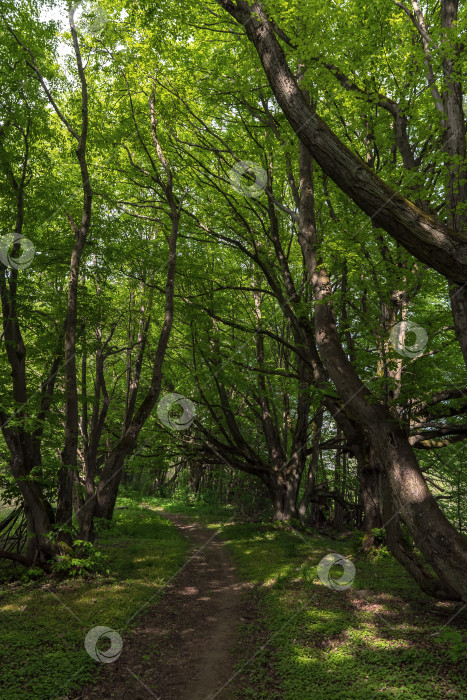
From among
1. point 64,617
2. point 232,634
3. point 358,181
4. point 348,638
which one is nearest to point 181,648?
point 232,634

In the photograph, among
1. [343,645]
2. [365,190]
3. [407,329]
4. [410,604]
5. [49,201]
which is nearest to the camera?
[365,190]

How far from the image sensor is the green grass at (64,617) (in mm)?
4539

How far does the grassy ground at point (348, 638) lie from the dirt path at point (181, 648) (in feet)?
1.19

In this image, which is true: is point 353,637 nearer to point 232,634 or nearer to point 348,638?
point 348,638

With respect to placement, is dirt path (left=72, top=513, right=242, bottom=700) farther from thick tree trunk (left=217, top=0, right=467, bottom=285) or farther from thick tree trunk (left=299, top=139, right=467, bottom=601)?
thick tree trunk (left=217, top=0, right=467, bottom=285)

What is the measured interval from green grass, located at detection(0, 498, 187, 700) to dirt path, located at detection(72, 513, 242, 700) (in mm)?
253

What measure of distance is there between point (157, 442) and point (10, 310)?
30.6ft

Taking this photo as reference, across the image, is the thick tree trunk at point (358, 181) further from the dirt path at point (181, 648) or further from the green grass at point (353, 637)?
the dirt path at point (181, 648)

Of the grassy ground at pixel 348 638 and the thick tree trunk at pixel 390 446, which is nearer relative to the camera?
the grassy ground at pixel 348 638

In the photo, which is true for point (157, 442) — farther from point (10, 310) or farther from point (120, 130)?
point (120, 130)

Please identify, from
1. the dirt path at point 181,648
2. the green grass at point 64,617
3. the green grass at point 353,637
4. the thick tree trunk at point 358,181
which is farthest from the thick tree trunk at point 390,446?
the green grass at point 64,617

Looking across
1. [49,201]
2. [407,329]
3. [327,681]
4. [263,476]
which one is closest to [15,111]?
[49,201]

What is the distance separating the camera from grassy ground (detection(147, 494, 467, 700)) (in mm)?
4434

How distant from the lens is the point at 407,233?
485 centimetres
